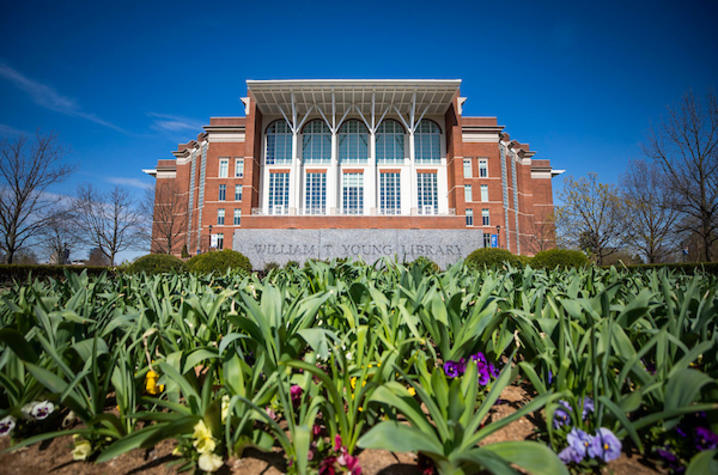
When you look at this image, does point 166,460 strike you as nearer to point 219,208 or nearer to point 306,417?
point 306,417

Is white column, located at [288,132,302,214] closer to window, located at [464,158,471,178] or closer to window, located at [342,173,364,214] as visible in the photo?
window, located at [342,173,364,214]

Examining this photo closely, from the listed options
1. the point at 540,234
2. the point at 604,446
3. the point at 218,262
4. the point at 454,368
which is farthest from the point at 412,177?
the point at 604,446

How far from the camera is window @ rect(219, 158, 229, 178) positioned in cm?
3641

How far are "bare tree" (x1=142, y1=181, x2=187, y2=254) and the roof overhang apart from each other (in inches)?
632

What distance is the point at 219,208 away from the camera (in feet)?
118

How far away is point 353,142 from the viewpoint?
33125 millimetres

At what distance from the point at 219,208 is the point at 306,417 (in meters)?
37.9

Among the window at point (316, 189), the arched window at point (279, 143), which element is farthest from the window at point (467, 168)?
the arched window at point (279, 143)

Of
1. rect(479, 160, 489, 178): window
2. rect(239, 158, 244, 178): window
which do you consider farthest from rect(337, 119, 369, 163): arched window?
rect(479, 160, 489, 178): window

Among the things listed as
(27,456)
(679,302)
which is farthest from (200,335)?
(679,302)

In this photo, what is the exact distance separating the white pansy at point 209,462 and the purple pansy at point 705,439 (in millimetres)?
1756

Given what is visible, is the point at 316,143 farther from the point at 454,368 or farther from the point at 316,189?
the point at 454,368

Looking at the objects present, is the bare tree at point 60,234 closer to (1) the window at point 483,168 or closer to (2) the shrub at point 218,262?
(2) the shrub at point 218,262

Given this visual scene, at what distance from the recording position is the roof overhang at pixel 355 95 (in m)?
28.0
